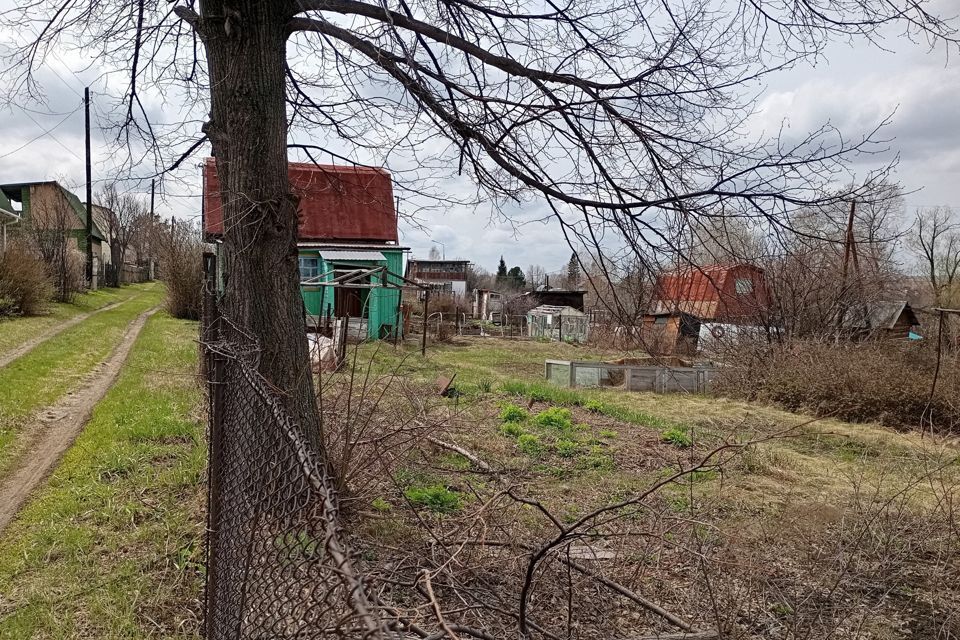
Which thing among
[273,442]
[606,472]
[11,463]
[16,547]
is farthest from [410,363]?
[273,442]

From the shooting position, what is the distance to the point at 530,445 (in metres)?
7.64

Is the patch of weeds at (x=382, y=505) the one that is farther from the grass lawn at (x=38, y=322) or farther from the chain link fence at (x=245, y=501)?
the grass lawn at (x=38, y=322)

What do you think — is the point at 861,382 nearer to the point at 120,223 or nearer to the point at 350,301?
the point at 350,301

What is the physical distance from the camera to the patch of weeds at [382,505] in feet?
15.5

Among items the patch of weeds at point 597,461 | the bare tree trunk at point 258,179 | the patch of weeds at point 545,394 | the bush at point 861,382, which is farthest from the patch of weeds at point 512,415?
the bush at point 861,382

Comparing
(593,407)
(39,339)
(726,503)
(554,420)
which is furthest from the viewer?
(39,339)

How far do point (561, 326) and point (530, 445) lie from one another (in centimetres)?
2792

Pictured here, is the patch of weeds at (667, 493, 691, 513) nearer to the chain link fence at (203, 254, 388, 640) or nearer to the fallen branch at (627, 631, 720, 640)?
the fallen branch at (627, 631, 720, 640)

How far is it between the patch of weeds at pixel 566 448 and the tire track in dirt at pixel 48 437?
17.5 feet

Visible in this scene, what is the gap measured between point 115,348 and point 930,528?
14735 millimetres

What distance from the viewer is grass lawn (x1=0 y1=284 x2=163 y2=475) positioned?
22.0ft

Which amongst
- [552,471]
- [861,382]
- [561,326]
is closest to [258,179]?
[552,471]

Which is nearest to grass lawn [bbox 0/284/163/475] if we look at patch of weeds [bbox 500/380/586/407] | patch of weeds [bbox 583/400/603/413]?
patch of weeds [bbox 500/380/586/407]

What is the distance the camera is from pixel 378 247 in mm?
22406
